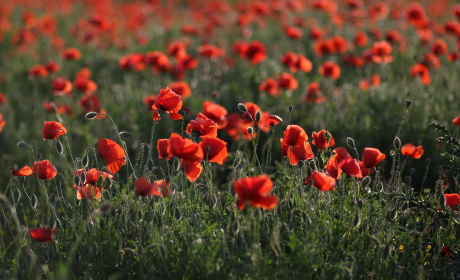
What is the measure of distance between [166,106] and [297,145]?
640mm

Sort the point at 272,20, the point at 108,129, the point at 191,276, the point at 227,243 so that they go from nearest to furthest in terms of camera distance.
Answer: the point at 191,276 < the point at 227,243 < the point at 108,129 < the point at 272,20

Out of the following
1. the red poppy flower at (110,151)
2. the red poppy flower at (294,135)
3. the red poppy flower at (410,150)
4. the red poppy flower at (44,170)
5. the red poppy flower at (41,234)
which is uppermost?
the red poppy flower at (294,135)

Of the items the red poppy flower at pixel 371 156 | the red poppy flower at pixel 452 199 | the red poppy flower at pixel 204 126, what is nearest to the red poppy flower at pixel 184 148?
the red poppy flower at pixel 204 126

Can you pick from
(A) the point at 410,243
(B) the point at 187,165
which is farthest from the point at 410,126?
(B) the point at 187,165

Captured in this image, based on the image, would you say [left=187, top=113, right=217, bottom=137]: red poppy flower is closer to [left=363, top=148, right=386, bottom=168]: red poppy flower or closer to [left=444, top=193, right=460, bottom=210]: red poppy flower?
[left=363, top=148, right=386, bottom=168]: red poppy flower

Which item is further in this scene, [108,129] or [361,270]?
[108,129]

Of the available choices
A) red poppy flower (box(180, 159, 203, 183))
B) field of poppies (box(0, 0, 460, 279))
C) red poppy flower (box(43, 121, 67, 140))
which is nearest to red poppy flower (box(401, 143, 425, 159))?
field of poppies (box(0, 0, 460, 279))

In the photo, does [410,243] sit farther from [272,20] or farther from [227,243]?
[272,20]

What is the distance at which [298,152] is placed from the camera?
228 centimetres

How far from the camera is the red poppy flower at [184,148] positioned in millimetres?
2006

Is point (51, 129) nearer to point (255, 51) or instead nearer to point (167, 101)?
point (167, 101)

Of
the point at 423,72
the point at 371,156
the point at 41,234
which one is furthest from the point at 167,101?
the point at 423,72

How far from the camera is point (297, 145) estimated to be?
2.25 meters

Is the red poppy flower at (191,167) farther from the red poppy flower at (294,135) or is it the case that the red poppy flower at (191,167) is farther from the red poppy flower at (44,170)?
the red poppy flower at (44,170)
